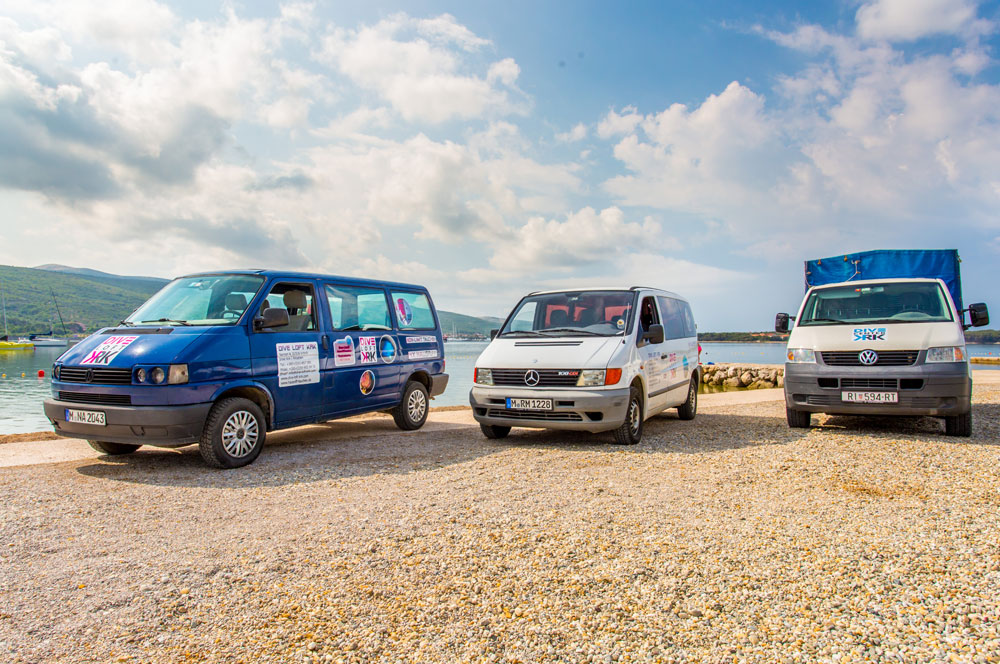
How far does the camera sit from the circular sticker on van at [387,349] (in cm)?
832

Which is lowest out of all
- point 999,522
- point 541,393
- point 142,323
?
point 999,522

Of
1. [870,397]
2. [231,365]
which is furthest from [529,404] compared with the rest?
[870,397]

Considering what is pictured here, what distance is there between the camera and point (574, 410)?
693 cm

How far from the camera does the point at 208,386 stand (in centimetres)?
600

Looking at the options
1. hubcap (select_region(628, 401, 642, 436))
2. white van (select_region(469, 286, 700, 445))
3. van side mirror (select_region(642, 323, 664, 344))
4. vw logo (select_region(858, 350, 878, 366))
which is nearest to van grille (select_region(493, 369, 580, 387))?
white van (select_region(469, 286, 700, 445))

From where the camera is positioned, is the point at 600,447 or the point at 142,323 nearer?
the point at 142,323

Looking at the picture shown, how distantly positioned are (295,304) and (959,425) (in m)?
8.32

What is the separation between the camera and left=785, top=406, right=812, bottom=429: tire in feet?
27.7

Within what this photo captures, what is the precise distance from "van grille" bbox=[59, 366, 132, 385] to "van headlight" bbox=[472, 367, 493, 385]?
3691 millimetres

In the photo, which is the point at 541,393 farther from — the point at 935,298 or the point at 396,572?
the point at 935,298

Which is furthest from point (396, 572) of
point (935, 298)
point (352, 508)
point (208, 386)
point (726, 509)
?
point (935, 298)

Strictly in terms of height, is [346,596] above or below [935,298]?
below

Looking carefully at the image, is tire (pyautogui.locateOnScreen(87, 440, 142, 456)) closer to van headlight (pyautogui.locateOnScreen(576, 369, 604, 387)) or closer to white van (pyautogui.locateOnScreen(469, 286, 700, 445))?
white van (pyautogui.locateOnScreen(469, 286, 700, 445))

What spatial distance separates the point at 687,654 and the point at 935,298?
765cm
